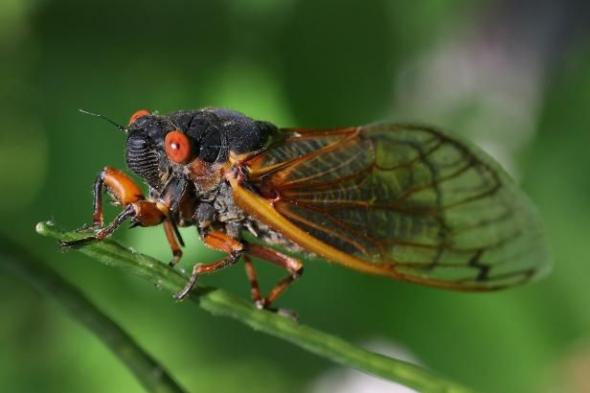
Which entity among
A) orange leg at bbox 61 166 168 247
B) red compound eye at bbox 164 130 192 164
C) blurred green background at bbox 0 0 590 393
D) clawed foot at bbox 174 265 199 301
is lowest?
blurred green background at bbox 0 0 590 393

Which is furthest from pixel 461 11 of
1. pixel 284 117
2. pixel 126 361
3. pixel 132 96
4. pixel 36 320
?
pixel 126 361

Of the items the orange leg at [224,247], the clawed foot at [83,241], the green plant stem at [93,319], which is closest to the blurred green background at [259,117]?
the orange leg at [224,247]

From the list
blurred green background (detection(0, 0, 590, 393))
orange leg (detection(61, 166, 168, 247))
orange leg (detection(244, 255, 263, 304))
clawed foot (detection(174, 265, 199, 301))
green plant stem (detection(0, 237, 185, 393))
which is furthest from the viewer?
blurred green background (detection(0, 0, 590, 393))

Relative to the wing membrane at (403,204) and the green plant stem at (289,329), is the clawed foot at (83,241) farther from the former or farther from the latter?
the wing membrane at (403,204)

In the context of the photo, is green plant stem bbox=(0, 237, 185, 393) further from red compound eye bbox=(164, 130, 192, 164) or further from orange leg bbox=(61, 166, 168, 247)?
red compound eye bbox=(164, 130, 192, 164)

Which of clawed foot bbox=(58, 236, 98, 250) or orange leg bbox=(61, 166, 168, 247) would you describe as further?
orange leg bbox=(61, 166, 168, 247)

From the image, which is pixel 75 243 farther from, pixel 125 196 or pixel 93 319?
pixel 125 196

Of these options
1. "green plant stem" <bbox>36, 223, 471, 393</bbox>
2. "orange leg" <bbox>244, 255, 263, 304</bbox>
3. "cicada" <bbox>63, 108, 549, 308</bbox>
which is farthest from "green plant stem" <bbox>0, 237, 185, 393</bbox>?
"orange leg" <bbox>244, 255, 263, 304</bbox>
